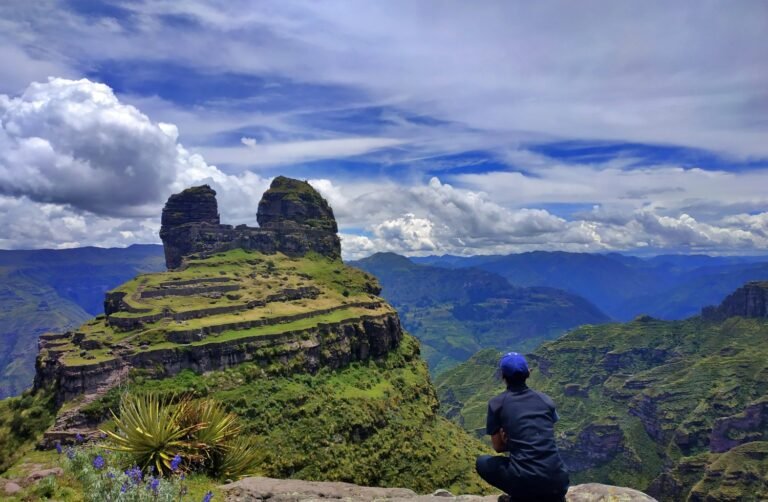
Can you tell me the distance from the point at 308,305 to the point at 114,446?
83127 millimetres

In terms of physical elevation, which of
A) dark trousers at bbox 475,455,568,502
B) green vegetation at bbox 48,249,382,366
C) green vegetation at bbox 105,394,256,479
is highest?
dark trousers at bbox 475,455,568,502

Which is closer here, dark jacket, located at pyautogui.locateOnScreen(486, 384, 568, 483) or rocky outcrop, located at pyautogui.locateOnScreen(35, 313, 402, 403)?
dark jacket, located at pyautogui.locateOnScreen(486, 384, 568, 483)

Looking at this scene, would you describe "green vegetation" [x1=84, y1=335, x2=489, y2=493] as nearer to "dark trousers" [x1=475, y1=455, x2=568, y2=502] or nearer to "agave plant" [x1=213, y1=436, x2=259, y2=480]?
"agave plant" [x1=213, y1=436, x2=259, y2=480]

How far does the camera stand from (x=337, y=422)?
Result: 227 feet

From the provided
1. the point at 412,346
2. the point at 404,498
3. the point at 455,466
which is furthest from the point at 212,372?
the point at 404,498

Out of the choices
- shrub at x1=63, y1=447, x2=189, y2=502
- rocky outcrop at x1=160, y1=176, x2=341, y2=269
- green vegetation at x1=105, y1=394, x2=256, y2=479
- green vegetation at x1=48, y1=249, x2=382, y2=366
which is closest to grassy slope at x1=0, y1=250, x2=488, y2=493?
green vegetation at x1=48, y1=249, x2=382, y2=366

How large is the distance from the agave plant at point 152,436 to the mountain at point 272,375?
2361 centimetres

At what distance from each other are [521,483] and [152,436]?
39.7 ft

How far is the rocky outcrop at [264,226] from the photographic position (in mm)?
149125

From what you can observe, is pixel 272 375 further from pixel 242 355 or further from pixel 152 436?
pixel 152 436

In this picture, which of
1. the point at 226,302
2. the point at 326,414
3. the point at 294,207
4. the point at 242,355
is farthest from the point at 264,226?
the point at 326,414

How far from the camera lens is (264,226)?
161 m

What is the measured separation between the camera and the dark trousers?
29.1 feet

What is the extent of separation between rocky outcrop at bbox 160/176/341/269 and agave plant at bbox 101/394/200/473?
423 ft
